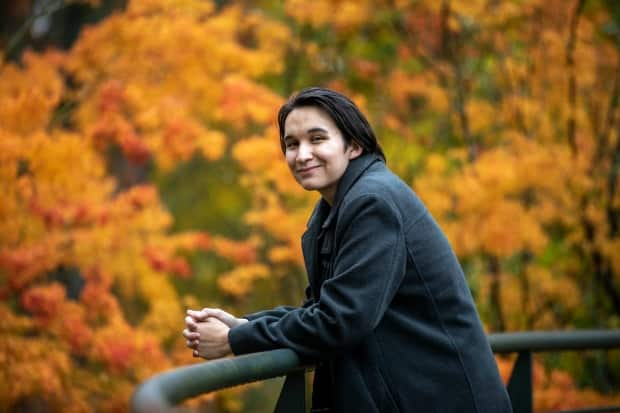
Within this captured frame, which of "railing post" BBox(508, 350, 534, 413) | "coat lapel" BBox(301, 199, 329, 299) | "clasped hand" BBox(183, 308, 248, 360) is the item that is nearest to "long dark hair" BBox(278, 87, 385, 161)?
"coat lapel" BBox(301, 199, 329, 299)

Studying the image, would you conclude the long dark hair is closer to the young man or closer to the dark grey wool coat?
the young man

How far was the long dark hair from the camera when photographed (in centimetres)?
273

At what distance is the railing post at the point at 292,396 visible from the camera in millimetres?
2438

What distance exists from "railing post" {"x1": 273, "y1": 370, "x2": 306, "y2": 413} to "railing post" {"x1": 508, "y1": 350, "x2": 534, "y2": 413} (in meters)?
1.37

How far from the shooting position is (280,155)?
755cm

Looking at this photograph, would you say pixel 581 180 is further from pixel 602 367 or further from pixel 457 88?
pixel 602 367

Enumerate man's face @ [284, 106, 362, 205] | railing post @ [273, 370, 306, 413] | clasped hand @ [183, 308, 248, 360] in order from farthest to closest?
man's face @ [284, 106, 362, 205] < clasped hand @ [183, 308, 248, 360] < railing post @ [273, 370, 306, 413]

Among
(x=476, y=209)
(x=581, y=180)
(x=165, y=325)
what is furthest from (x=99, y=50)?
(x=581, y=180)

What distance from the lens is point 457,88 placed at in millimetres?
8617

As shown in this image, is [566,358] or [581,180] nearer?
[581,180]

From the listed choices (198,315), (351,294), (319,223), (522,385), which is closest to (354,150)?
(319,223)

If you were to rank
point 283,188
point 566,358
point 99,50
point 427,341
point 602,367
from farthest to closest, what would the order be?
point 566,358
point 602,367
point 283,188
point 99,50
point 427,341

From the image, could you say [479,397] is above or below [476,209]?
below

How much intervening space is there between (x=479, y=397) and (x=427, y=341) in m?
0.24
